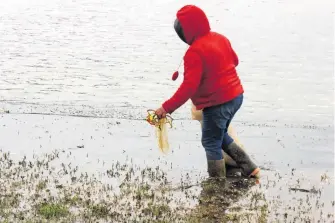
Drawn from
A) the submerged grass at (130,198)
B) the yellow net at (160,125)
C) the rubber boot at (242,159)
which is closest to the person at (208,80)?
the yellow net at (160,125)

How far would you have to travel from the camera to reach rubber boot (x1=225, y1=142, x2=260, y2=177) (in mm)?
7848

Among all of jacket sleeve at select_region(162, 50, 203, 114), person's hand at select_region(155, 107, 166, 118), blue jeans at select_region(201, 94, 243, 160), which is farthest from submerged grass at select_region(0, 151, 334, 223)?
jacket sleeve at select_region(162, 50, 203, 114)

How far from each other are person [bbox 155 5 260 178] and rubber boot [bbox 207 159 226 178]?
0.01 metres

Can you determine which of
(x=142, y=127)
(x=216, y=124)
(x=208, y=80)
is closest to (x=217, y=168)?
(x=216, y=124)

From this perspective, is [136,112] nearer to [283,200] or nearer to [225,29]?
[283,200]

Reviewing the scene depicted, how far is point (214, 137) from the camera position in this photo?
7.48 m

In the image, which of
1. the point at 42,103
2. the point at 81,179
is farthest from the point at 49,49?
the point at 81,179

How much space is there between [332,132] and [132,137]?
12.6ft

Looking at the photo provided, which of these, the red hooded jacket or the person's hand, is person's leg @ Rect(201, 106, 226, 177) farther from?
the person's hand

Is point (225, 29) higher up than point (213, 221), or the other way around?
point (225, 29)

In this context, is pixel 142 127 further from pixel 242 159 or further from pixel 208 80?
pixel 208 80

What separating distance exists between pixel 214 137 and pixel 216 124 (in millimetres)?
196

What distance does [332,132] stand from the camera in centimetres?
1148

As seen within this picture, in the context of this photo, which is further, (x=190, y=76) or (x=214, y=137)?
(x=214, y=137)
